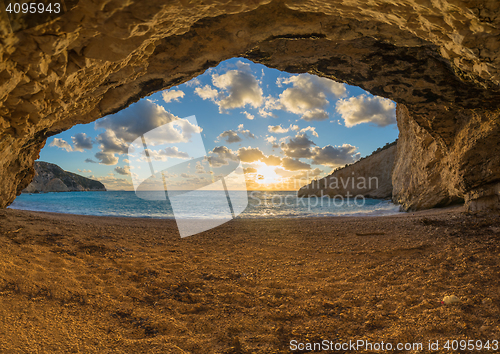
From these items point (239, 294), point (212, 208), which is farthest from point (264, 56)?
point (212, 208)

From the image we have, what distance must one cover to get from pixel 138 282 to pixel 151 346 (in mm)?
1640

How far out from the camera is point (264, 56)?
6102 mm

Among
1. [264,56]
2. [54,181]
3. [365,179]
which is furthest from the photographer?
[54,181]

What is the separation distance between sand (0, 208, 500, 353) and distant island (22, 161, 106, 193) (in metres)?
68.2

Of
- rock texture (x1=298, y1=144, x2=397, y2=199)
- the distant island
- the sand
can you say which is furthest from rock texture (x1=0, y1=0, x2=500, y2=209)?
the distant island

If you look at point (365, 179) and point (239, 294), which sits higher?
point (365, 179)

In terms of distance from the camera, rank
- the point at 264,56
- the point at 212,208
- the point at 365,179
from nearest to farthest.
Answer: the point at 264,56 → the point at 212,208 → the point at 365,179

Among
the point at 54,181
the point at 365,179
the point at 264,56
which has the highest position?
the point at 54,181

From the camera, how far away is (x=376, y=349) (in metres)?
2.04

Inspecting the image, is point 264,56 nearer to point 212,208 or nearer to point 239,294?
point 239,294

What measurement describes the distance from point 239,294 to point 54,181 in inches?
3370

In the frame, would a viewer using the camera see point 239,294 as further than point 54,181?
No

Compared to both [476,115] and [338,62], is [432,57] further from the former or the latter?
[476,115]

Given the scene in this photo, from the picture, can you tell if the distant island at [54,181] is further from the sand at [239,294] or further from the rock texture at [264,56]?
the sand at [239,294]
